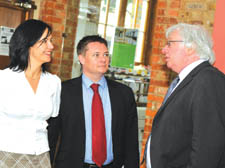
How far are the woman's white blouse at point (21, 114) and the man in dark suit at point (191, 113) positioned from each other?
2.46 ft

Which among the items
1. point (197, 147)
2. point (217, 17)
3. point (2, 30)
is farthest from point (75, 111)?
point (2, 30)

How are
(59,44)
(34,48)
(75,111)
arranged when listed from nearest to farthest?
(34,48) → (75,111) → (59,44)

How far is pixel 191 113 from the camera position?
6.87 ft

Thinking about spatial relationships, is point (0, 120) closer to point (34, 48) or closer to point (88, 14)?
point (34, 48)

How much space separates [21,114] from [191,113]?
1107 millimetres

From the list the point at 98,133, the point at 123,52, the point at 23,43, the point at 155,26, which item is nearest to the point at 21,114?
the point at 23,43

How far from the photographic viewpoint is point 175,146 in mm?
2150

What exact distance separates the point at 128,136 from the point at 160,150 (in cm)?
76

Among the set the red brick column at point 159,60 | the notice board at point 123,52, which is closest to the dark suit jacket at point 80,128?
the red brick column at point 159,60

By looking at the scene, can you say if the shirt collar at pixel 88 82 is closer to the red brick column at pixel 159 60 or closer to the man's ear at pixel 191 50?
the man's ear at pixel 191 50

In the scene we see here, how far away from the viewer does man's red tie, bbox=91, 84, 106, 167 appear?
2.68 m

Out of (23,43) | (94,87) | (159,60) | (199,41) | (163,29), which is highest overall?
(163,29)

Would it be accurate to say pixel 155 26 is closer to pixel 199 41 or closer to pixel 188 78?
pixel 199 41

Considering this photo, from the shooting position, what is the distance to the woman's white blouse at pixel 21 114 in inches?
92.6
